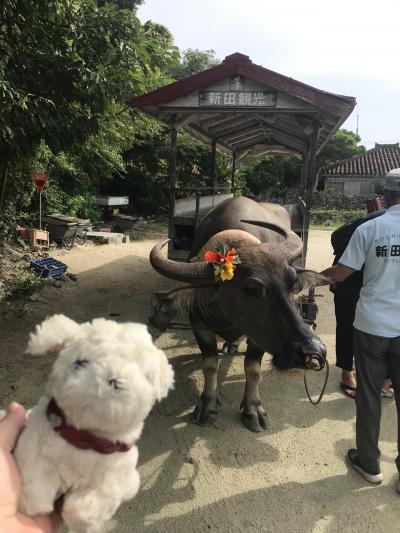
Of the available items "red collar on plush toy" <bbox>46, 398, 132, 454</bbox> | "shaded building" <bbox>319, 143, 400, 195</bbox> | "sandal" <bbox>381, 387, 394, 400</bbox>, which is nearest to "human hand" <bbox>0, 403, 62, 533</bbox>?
"red collar on plush toy" <bbox>46, 398, 132, 454</bbox>

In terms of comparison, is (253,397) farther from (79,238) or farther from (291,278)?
(79,238)

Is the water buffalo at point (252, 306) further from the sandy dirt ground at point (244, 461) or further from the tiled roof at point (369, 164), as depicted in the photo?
the tiled roof at point (369, 164)

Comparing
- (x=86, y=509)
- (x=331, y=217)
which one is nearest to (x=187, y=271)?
(x=86, y=509)

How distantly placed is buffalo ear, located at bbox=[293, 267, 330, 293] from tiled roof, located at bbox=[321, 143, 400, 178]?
2451 cm

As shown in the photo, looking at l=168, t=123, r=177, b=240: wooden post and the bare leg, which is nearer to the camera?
the bare leg

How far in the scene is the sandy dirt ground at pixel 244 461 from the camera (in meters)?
2.20

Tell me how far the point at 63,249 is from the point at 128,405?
366 inches

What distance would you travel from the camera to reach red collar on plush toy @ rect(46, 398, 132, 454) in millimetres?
1035

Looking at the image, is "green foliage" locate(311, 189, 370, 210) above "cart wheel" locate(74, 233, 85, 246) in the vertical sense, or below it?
above

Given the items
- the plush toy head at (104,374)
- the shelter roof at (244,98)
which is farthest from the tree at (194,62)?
the plush toy head at (104,374)

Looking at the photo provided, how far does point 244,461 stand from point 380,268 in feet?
4.97

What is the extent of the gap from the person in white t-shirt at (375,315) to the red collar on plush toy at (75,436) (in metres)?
1.82

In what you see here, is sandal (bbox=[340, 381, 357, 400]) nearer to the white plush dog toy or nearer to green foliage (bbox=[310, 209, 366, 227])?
the white plush dog toy

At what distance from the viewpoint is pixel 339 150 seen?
2833 cm
